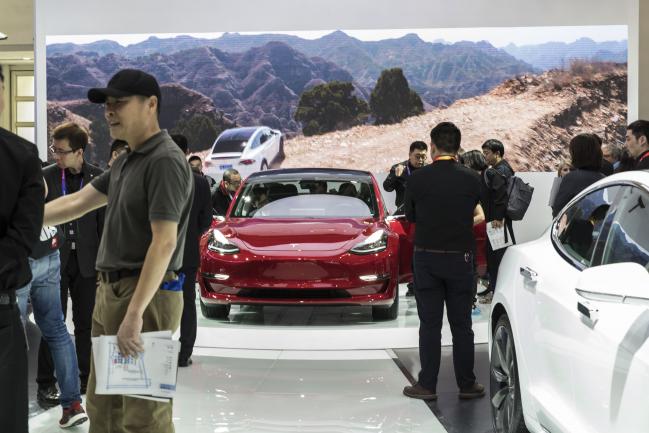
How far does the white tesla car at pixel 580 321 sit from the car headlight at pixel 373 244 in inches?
110

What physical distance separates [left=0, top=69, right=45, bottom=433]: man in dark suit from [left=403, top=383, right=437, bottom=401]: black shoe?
302cm

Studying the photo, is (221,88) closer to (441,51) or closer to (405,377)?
(441,51)

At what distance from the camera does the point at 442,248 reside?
4.88 meters

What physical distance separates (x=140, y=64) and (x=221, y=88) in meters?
1.29

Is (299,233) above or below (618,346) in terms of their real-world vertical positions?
below

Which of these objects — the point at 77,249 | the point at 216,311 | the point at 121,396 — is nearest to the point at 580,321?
the point at 121,396

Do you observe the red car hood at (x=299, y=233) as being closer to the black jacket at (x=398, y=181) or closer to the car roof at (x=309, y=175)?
the car roof at (x=309, y=175)

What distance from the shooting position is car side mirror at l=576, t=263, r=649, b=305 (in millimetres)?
2242

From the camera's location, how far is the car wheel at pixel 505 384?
3641mm

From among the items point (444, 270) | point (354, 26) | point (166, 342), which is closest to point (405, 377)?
point (444, 270)

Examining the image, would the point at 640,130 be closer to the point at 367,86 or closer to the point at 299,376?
the point at 299,376

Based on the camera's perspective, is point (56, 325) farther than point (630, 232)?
Yes

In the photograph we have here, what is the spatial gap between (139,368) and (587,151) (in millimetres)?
3593

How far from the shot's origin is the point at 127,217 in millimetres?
2754
